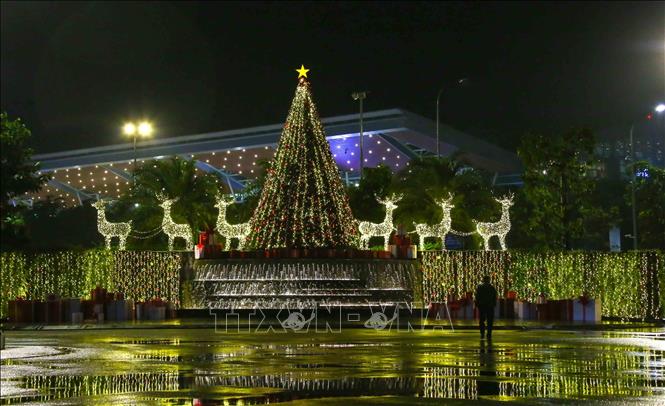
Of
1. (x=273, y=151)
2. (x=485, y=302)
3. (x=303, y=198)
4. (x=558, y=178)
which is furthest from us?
(x=273, y=151)

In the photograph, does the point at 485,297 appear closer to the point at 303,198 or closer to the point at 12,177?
the point at 303,198

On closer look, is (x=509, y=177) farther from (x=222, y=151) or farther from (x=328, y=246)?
(x=328, y=246)

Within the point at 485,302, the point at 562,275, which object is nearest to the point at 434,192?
the point at 562,275

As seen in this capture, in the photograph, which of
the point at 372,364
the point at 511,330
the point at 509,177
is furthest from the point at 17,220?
the point at 509,177

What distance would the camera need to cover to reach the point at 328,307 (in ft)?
126

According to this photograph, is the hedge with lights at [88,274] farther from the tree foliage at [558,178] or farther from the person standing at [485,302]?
the person standing at [485,302]

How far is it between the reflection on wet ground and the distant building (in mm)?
55393

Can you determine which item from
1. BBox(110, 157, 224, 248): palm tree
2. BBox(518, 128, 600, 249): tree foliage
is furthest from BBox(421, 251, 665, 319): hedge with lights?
BBox(110, 157, 224, 248): palm tree

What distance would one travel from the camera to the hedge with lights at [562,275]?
3888 centimetres

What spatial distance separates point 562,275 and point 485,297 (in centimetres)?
1444

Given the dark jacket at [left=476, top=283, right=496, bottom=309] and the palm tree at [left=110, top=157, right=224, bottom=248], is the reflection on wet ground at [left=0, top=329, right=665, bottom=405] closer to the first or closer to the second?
the dark jacket at [left=476, top=283, right=496, bottom=309]

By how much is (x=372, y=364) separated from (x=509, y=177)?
7747cm

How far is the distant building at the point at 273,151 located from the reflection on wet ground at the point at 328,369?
182 feet

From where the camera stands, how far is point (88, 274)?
137 feet
